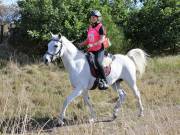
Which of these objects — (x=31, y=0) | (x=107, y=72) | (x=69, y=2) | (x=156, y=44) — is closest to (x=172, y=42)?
(x=156, y=44)

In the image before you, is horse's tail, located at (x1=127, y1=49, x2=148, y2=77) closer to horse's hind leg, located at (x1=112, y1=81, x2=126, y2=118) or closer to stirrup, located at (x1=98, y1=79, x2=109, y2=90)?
horse's hind leg, located at (x1=112, y1=81, x2=126, y2=118)

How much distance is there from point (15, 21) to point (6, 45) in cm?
138

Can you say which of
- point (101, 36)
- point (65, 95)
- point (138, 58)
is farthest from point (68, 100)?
point (65, 95)

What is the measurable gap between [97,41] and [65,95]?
4234 millimetres

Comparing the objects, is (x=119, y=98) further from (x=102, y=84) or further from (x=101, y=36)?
(x=101, y=36)

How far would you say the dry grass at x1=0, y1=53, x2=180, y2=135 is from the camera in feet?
25.1

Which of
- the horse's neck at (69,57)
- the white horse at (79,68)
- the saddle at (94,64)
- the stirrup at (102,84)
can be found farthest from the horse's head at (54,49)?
the stirrup at (102,84)

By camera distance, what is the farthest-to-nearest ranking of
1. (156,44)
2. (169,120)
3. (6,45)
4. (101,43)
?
(156,44), (6,45), (101,43), (169,120)

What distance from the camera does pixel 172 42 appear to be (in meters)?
23.6

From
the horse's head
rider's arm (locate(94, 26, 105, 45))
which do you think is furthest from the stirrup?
the horse's head

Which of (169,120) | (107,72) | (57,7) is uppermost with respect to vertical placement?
(57,7)

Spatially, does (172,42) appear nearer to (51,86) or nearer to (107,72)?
(51,86)

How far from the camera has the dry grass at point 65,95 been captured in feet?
25.1

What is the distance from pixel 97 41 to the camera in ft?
35.0
